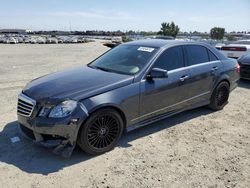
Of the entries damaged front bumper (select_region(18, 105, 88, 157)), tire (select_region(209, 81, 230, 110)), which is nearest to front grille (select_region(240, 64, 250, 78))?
tire (select_region(209, 81, 230, 110))

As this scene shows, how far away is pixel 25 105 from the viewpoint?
378cm

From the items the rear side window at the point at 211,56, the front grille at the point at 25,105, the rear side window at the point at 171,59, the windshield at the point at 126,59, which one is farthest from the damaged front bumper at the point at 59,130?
the rear side window at the point at 211,56

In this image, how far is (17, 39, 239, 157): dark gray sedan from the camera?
3.52 m

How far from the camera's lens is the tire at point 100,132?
363cm

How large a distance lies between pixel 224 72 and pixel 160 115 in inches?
86.0

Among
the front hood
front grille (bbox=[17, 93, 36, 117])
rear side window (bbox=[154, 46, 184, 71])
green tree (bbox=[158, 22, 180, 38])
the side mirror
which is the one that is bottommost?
green tree (bbox=[158, 22, 180, 38])

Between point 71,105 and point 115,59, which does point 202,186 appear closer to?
point 71,105

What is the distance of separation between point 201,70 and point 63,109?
3.03 metres

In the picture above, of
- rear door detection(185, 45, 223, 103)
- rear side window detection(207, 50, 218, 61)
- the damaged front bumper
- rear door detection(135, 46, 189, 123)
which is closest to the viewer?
the damaged front bumper

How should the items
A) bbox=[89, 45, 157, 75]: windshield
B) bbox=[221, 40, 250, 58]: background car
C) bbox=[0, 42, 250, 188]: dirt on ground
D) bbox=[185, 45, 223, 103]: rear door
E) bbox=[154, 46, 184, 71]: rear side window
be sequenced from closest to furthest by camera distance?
1. bbox=[0, 42, 250, 188]: dirt on ground
2. bbox=[89, 45, 157, 75]: windshield
3. bbox=[154, 46, 184, 71]: rear side window
4. bbox=[185, 45, 223, 103]: rear door
5. bbox=[221, 40, 250, 58]: background car

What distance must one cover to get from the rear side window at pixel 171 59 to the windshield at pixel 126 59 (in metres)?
0.19

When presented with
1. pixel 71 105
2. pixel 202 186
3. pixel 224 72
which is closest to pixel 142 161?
pixel 202 186

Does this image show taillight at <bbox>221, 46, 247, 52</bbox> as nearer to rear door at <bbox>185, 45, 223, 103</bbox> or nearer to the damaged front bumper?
rear door at <bbox>185, 45, 223, 103</bbox>

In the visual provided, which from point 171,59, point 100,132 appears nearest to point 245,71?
point 171,59
